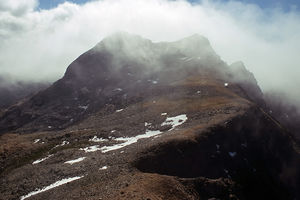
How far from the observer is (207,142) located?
190 feet

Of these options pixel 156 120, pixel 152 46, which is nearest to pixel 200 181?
pixel 156 120

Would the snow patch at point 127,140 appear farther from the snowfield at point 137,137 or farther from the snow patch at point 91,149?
the snow patch at point 91,149

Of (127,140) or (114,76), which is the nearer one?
(127,140)

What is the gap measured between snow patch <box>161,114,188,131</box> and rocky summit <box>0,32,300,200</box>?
317 millimetres

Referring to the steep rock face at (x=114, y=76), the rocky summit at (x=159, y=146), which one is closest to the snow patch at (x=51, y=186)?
the rocky summit at (x=159, y=146)

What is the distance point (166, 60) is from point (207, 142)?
106310 mm

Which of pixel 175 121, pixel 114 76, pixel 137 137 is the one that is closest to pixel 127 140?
pixel 137 137

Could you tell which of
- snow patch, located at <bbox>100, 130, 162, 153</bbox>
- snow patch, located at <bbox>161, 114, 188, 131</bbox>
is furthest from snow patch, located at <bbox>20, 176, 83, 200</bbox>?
snow patch, located at <bbox>161, 114, 188, 131</bbox>

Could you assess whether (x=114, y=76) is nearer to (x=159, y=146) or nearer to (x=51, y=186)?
(x=159, y=146)

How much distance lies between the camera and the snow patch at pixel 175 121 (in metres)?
74.7

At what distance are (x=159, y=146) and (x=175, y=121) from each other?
25836 millimetres

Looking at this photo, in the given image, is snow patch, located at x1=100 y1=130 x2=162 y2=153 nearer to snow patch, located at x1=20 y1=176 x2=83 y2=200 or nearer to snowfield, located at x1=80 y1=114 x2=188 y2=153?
snowfield, located at x1=80 y1=114 x2=188 y2=153

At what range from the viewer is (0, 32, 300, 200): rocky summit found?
44844mm

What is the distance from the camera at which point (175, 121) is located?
3051 inches
